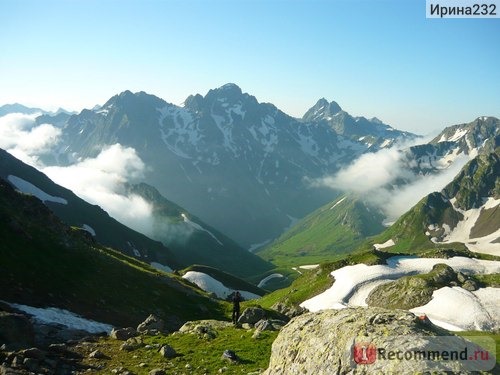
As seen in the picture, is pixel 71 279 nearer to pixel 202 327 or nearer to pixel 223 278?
pixel 202 327

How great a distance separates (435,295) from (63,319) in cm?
7779

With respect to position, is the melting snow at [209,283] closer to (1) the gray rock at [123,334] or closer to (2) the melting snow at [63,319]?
(2) the melting snow at [63,319]

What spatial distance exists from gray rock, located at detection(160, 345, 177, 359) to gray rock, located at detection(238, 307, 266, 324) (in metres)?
12.7

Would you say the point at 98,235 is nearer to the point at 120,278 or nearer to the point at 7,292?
the point at 120,278

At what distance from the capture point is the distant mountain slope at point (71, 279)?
49219mm

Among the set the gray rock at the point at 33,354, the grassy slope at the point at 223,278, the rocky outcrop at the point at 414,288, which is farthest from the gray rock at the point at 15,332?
the grassy slope at the point at 223,278

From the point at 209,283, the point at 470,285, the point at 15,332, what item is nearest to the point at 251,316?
the point at 15,332

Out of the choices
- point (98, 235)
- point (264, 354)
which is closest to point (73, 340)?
point (264, 354)

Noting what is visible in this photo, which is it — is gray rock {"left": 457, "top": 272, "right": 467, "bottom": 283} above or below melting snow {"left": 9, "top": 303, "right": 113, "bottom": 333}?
above

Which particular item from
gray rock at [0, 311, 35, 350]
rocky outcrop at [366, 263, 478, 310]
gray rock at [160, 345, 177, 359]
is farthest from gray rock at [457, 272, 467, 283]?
gray rock at [0, 311, 35, 350]

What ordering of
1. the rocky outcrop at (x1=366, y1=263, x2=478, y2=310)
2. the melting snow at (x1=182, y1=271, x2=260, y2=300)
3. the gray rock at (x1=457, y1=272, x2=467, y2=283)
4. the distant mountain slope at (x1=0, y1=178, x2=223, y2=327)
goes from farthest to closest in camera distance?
the melting snow at (x1=182, y1=271, x2=260, y2=300) < the gray rock at (x1=457, y1=272, x2=467, y2=283) < the rocky outcrop at (x1=366, y1=263, x2=478, y2=310) < the distant mountain slope at (x1=0, y1=178, x2=223, y2=327)

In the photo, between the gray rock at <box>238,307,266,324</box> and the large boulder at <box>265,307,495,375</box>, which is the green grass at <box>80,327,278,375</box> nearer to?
the gray rock at <box>238,307,266,324</box>

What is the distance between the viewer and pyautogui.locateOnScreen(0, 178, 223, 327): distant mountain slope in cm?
4922

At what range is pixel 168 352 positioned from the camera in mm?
32469
